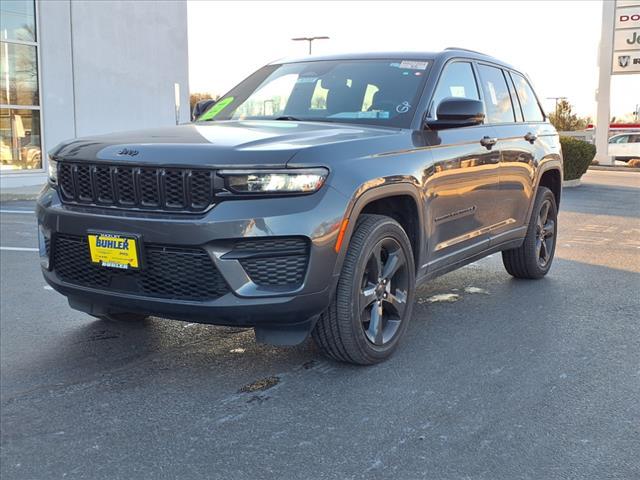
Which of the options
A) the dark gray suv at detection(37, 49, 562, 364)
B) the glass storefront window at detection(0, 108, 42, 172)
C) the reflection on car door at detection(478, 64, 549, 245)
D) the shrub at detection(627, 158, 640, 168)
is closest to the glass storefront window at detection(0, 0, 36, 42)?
the glass storefront window at detection(0, 108, 42, 172)

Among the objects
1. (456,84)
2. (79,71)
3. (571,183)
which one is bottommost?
(571,183)

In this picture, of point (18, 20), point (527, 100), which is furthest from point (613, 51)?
point (527, 100)

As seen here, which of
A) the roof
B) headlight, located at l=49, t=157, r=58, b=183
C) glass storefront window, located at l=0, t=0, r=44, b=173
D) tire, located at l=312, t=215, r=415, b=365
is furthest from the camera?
glass storefront window, located at l=0, t=0, r=44, b=173

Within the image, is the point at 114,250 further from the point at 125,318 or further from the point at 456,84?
the point at 456,84

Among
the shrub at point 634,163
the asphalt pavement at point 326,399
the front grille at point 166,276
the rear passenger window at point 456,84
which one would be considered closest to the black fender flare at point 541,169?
the asphalt pavement at point 326,399

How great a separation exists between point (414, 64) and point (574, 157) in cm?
1435

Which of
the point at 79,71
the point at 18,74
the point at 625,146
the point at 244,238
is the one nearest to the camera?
the point at 244,238

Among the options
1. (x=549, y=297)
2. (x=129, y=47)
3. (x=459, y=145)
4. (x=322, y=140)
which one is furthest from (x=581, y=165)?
(x=322, y=140)

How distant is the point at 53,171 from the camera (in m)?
4.03

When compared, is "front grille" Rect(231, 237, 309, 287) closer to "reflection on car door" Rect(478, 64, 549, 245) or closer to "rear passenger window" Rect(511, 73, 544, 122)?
"reflection on car door" Rect(478, 64, 549, 245)

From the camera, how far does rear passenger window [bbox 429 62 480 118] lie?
4723 mm

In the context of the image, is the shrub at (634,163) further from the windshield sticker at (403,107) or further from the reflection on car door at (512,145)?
the windshield sticker at (403,107)

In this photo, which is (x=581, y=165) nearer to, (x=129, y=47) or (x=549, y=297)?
(x=129, y=47)

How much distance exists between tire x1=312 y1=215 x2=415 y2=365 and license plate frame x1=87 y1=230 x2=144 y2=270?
3.30ft
